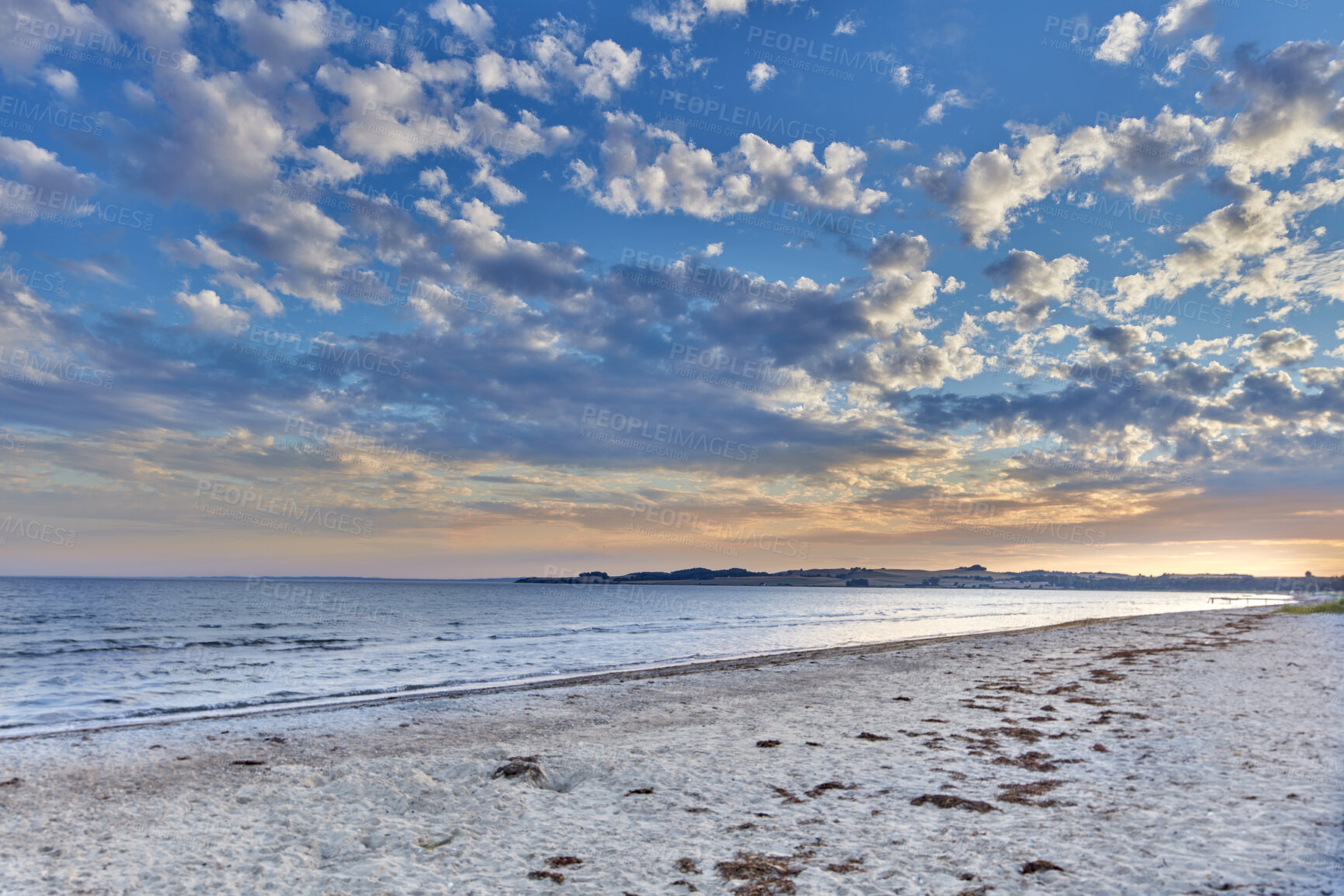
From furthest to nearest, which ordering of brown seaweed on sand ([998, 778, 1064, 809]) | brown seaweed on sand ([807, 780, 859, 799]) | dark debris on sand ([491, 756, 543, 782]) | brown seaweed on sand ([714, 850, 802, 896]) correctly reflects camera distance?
dark debris on sand ([491, 756, 543, 782])
brown seaweed on sand ([807, 780, 859, 799])
brown seaweed on sand ([998, 778, 1064, 809])
brown seaweed on sand ([714, 850, 802, 896])

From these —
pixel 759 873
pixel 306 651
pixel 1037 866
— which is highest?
pixel 1037 866

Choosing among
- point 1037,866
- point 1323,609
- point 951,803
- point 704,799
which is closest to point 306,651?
point 704,799

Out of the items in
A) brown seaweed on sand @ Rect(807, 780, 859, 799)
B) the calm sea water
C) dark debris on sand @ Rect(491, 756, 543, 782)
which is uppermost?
brown seaweed on sand @ Rect(807, 780, 859, 799)

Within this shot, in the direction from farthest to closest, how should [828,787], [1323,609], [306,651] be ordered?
1. [1323,609]
2. [306,651]
3. [828,787]

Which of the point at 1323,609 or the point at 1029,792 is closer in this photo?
the point at 1029,792

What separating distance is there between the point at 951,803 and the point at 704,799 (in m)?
2.91

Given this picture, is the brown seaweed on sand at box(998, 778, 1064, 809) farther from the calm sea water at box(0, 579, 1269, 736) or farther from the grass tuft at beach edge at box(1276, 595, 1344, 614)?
the grass tuft at beach edge at box(1276, 595, 1344, 614)

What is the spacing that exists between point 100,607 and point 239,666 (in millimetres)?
73719

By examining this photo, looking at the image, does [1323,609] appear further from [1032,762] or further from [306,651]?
[306,651]

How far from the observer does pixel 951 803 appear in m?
8.09

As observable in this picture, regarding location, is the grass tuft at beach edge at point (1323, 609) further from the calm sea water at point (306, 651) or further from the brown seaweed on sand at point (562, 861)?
the brown seaweed on sand at point (562, 861)

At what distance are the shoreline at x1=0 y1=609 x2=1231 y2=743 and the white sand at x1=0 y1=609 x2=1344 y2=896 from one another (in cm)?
130

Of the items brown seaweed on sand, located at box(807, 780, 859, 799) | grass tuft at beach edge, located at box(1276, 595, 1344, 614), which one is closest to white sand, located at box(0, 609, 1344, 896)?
brown seaweed on sand, located at box(807, 780, 859, 799)

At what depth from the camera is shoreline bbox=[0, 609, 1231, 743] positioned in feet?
52.0
